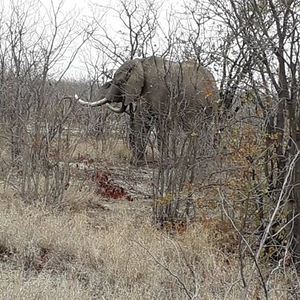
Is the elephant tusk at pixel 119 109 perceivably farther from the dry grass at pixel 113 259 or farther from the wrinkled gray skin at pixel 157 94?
the dry grass at pixel 113 259

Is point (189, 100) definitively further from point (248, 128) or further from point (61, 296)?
point (61, 296)

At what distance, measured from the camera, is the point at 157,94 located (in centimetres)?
1034

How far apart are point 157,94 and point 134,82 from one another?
120 cm

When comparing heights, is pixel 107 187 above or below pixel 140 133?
below

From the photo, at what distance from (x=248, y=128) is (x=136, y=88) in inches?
235

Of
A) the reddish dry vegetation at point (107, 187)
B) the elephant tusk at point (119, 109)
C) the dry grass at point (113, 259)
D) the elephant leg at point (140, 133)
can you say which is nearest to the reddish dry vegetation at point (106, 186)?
the reddish dry vegetation at point (107, 187)

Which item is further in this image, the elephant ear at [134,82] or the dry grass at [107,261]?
the elephant ear at [134,82]

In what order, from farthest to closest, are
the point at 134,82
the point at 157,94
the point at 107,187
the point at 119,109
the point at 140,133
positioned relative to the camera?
the point at 119,109, the point at 134,82, the point at 157,94, the point at 107,187, the point at 140,133

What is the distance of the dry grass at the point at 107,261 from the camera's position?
431cm

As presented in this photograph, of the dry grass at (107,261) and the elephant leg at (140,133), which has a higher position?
the elephant leg at (140,133)

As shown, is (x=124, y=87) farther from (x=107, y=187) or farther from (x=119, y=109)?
(x=107, y=187)

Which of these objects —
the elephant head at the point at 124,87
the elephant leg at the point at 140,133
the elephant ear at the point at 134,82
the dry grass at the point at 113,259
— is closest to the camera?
the dry grass at the point at 113,259

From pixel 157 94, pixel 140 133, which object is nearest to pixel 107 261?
pixel 140 133

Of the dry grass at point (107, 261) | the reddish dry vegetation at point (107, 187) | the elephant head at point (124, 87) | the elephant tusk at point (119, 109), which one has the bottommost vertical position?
the dry grass at point (107, 261)
